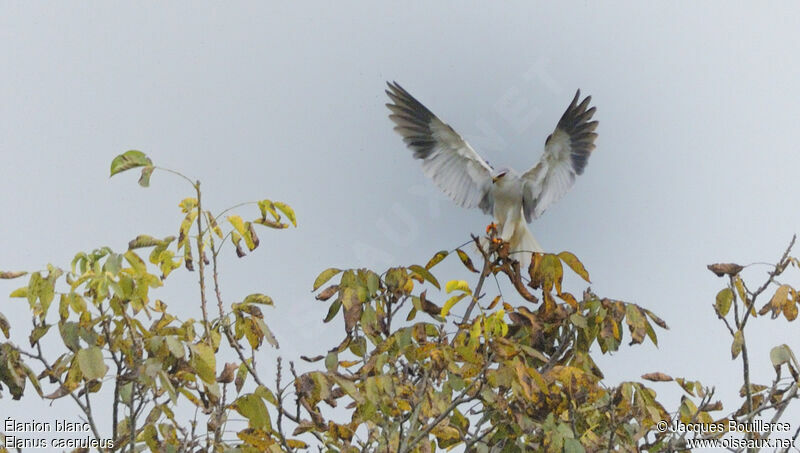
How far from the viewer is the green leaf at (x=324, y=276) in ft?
12.4

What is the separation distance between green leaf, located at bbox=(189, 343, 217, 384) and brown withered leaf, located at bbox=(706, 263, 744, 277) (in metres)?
1.87

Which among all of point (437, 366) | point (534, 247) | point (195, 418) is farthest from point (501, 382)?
point (534, 247)

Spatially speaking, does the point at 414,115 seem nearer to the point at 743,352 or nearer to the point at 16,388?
the point at 743,352

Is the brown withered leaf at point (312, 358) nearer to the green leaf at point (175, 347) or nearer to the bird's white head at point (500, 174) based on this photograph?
the green leaf at point (175, 347)

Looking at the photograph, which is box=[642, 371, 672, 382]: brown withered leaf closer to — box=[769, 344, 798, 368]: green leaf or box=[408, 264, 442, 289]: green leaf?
box=[769, 344, 798, 368]: green leaf

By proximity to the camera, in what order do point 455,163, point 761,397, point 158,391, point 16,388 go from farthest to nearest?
1. point 455,163
2. point 761,397
3. point 158,391
4. point 16,388

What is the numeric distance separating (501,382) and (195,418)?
1.16 metres

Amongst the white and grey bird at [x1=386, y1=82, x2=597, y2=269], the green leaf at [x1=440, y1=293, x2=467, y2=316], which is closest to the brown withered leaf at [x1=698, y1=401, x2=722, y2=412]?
the green leaf at [x1=440, y1=293, x2=467, y2=316]

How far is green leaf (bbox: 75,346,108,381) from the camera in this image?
293cm

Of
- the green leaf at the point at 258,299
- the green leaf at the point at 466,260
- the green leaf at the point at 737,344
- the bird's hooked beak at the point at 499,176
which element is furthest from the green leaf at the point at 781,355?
the bird's hooked beak at the point at 499,176

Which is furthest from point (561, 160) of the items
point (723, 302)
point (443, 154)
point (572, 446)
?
point (572, 446)

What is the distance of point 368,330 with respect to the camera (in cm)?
378

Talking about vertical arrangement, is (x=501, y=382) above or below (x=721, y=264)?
below

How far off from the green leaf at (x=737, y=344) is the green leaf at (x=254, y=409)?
178cm
